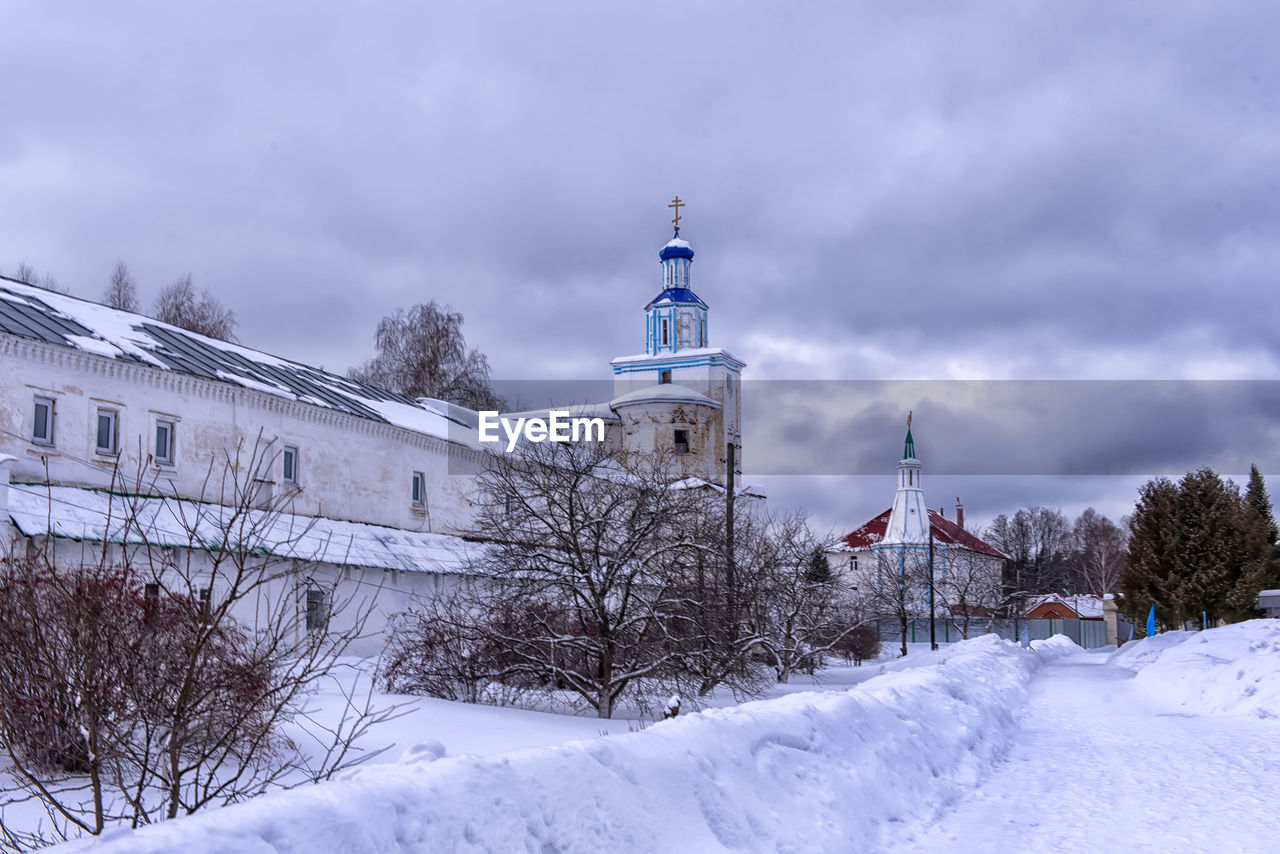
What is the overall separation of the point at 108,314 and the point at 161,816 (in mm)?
23687

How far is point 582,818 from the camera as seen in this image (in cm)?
597

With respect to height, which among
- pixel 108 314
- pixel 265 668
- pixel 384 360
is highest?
pixel 384 360

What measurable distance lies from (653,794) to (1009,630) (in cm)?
7372

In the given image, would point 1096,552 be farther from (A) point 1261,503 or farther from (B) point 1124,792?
(B) point 1124,792

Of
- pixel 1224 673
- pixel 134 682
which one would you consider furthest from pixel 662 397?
pixel 134 682

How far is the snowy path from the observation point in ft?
27.0

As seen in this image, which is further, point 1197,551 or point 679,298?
point 679,298

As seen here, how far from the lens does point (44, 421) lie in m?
23.1

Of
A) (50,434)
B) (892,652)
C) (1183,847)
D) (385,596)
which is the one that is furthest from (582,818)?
(892,652)

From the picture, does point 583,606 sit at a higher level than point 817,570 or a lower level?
lower

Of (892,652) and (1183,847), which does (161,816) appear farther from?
(892,652)

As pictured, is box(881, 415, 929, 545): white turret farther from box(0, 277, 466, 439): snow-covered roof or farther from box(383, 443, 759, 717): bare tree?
box(383, 443, 759, 717): bare tree

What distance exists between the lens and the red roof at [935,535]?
9025 cm

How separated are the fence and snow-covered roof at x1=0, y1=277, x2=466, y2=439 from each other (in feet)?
128
